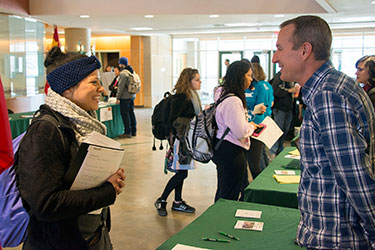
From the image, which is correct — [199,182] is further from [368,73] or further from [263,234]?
[263,234]

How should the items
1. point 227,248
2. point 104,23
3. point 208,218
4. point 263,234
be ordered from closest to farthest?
point 227,248 < point 263,234 < point 208,218 < point 104,23

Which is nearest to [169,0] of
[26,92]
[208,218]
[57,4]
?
[57,4]

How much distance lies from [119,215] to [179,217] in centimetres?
67

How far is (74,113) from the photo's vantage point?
64.4 inches

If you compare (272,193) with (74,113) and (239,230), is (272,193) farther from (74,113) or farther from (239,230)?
(74,113)

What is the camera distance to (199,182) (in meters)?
5.69

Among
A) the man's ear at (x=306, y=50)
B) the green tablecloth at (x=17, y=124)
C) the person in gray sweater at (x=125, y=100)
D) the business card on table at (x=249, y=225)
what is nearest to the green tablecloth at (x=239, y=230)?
the business card on table at (x=249, y=225)

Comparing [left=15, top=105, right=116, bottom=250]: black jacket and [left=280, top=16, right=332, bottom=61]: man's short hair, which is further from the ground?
[left=280, top=16, right=332, bottom=61]: man's short hair

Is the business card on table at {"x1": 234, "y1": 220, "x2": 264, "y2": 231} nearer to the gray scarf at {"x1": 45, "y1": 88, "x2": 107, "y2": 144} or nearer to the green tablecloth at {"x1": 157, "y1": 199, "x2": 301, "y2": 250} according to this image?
the green tablecloth at {"x1": 157, "y1": 199, "x2": 301, "y2": 250}

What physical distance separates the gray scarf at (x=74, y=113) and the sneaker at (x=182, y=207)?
2871 mm

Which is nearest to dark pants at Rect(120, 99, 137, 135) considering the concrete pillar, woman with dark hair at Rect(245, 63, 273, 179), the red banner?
woman with dark hair at Rect(245, 63, 273, 179)

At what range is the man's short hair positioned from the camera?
1.38 meters

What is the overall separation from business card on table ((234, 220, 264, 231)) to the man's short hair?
98cm

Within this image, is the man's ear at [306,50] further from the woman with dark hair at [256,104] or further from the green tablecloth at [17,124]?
the green tablecloth at [17,124]
